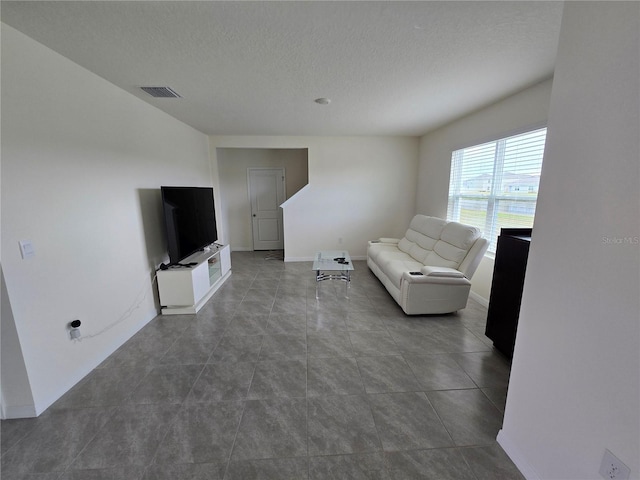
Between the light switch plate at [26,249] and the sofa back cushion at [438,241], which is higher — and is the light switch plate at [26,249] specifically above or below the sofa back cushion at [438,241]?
above

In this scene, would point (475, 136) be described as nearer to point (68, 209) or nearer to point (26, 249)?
point (68, 209)

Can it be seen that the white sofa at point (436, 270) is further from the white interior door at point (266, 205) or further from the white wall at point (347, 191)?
the white interior door at point (266, 205)

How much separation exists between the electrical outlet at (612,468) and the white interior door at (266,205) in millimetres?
5566

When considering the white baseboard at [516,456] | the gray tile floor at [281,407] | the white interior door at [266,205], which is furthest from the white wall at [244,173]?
the white baseboard at [516,456]

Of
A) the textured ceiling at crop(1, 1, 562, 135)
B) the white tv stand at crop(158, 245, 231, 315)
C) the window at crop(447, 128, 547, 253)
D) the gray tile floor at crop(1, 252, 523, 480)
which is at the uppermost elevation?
the textured ceiling at crop(1, 1, 562, 135)

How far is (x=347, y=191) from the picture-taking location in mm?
4992

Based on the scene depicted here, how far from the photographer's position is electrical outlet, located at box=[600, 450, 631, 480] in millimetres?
879

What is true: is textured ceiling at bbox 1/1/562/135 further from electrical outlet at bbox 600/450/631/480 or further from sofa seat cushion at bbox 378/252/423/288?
electrical outlet at bbox 600/450/631/480

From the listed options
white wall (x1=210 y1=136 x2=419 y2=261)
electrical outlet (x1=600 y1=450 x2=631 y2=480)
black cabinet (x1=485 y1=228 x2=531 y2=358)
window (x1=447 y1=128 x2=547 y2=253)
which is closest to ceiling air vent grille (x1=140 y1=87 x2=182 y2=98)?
white wall (x1=210 y1=136 x2=419 y2=261)

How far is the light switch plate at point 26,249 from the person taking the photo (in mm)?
1552

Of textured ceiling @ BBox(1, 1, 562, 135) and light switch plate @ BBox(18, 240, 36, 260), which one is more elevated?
textured ceiling @ BBox(1, 1, 562, 135)

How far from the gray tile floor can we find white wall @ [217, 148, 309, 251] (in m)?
3.36

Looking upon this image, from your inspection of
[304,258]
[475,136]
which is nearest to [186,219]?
[304,258]

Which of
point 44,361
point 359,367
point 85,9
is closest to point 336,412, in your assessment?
point 359,367
